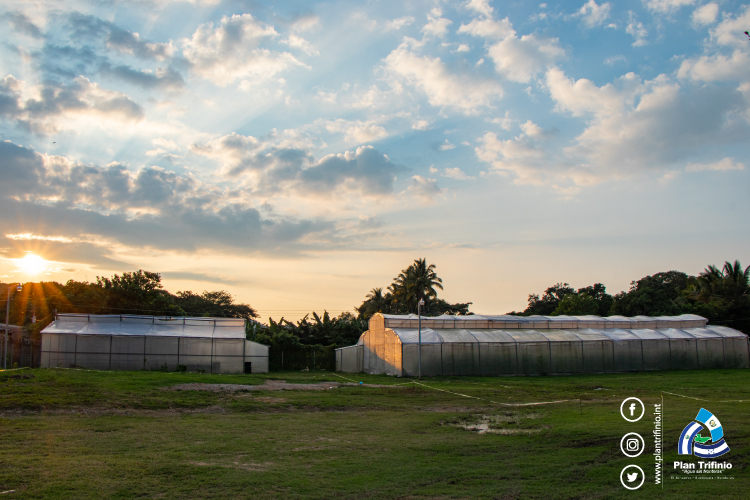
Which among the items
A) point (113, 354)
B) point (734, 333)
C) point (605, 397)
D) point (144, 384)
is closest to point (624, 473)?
point (605, 397)

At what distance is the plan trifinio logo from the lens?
33.6ft

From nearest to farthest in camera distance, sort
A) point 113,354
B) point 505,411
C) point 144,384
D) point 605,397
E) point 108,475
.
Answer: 1. point 108,475
2. point 505,411
3. point 605,397
4. point 144,384
5. point 113,354

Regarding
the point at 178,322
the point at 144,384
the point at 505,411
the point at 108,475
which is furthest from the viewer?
the point at 178,322

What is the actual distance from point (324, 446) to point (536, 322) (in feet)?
128

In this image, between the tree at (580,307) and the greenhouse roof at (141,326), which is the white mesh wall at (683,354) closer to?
the tree at (580,307)

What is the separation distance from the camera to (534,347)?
40906 mm

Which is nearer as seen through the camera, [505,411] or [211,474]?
[211,474]

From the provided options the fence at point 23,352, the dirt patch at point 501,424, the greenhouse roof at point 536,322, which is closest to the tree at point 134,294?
the fence at point 23,352

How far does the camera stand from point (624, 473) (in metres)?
9.44

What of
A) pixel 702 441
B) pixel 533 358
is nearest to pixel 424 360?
pixel 533 358

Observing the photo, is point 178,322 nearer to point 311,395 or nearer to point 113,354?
point 113,354

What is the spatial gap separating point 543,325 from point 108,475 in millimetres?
43667

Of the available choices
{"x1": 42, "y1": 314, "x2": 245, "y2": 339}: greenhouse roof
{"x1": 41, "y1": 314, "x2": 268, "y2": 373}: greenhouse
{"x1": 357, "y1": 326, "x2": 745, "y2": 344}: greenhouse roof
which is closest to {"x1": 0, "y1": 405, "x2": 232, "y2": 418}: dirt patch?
{"x1": 357, "y1": 326, "x2": 745, "y2": 344}: greenhouse roof

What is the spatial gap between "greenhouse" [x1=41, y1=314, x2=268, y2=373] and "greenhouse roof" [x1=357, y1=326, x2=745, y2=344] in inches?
470
